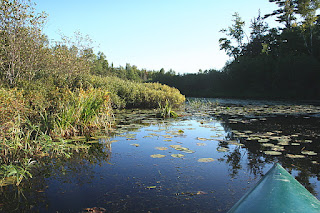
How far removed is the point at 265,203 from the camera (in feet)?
3.44

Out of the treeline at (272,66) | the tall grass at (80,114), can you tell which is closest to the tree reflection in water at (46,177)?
the tall grass at (80,114)

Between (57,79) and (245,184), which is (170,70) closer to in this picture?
(57,79)

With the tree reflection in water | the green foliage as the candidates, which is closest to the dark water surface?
the tree reflection in water

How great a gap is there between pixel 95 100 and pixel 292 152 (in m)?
4.35

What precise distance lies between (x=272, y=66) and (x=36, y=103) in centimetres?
2398

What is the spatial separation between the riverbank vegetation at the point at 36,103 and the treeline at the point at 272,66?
18.5 meters

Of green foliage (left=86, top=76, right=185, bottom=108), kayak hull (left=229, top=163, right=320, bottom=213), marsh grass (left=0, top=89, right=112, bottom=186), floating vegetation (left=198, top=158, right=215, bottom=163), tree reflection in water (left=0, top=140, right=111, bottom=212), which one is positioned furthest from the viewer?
green foliage (left=86, top=76, right=185, bottom=108)

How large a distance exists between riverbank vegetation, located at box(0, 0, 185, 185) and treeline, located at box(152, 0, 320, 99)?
18453mm

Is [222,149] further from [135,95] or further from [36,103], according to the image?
[135,95]

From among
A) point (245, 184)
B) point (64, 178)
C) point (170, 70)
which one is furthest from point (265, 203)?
point (170, 70)

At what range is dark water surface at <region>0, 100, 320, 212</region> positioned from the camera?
231 centimetres

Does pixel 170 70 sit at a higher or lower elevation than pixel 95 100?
higher

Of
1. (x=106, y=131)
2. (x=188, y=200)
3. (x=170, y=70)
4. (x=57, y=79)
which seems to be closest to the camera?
(x=188, y=200)

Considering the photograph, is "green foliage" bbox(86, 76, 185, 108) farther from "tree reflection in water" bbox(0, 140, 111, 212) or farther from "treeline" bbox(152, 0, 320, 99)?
"treeline" bbox(152, 0, 320, 99)
